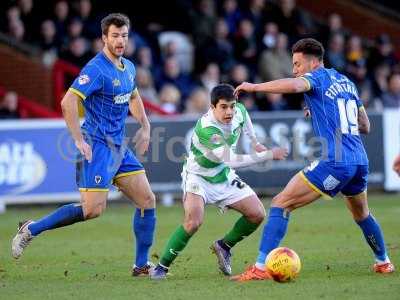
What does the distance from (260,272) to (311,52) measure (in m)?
1.98

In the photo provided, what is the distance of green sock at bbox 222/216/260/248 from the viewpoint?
1006 centimetres

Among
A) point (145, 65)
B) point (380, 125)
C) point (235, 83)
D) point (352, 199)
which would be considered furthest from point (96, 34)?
point (352, 199)

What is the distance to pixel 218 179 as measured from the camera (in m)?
10.0

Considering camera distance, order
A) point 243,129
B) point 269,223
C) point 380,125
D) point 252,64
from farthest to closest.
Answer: point 252,64 < point 380,125 < point 243,129 < point 269,223

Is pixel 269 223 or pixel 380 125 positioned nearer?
pixel 269 223

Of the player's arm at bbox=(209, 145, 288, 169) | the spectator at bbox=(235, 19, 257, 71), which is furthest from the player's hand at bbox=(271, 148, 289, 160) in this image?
the spectator at bbox=(235, 19, 257, 71)

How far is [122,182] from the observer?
9.91 m

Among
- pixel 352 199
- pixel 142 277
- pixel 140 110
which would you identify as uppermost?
pixel 140 110

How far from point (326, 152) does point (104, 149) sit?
6.66ft

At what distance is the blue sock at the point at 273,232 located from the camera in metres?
9.32

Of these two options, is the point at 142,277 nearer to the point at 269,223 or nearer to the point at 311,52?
the point at 269,223

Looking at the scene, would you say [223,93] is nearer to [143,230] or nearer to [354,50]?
[143,230]

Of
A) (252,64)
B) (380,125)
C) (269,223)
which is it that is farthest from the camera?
(252,64)

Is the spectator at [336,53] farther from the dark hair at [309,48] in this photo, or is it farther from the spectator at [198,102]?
the dark hair at [309,48]
